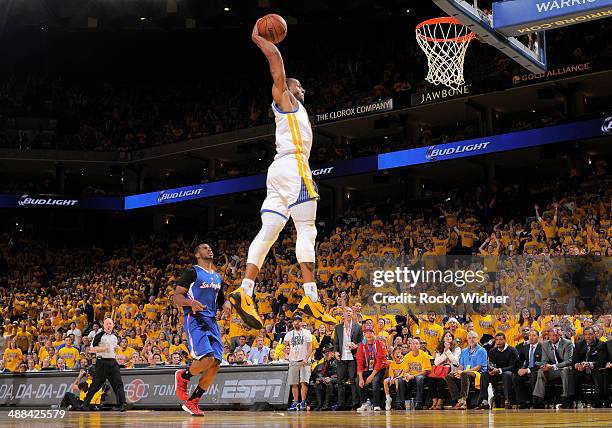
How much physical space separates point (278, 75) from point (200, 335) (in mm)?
3707

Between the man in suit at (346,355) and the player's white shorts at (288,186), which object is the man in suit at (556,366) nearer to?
the man in suit at (346,355)

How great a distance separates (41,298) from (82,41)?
13.5 m

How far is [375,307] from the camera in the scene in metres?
18.0

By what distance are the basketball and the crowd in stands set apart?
8023 mm

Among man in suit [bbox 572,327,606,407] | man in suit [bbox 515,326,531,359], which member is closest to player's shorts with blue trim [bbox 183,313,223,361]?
man in suit [bbox 515,326,531,359]

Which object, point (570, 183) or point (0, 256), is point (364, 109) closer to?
point (570, 183)

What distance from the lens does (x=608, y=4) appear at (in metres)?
10.7

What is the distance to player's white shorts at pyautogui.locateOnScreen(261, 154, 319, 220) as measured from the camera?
301 inches

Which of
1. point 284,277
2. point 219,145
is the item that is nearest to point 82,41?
point 219,145

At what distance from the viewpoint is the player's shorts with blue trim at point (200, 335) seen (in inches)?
388

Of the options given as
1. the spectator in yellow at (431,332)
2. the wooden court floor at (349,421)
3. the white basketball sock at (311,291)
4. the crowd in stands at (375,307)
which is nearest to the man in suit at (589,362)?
the crowd in stands at (375,307)

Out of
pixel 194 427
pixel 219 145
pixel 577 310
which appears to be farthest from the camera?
pixel 219 145

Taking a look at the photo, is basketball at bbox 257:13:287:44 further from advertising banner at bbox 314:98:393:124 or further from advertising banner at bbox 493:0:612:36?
advertising banner at bbox 314:98:393:124

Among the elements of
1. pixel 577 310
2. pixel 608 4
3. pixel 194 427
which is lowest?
pixel 194 427
